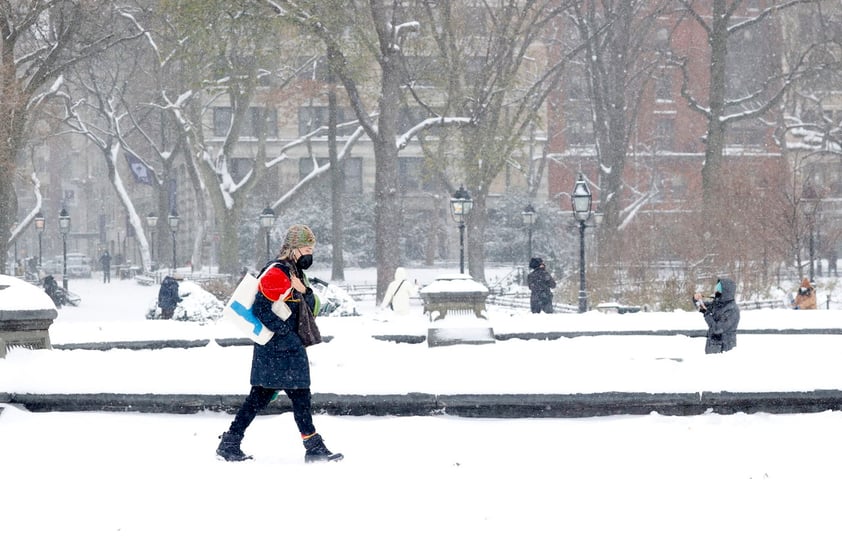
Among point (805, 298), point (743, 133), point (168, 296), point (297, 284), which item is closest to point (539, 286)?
point (805, 298)

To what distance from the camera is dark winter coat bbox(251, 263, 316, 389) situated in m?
7.61

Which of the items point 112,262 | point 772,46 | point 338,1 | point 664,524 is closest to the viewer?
point 664,524

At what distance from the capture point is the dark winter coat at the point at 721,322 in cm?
1273

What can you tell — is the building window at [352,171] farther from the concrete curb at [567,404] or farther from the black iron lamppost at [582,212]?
the concrete curb at [567,404]

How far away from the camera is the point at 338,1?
26.0 m

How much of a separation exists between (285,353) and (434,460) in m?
1.33

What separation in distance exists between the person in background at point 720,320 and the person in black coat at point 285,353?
6.13 meters

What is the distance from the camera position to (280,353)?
763 cm

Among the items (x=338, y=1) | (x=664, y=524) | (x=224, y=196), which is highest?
(x=338, y=1)

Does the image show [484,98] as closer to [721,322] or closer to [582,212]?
[582,212]

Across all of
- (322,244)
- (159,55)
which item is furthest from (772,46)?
(159,55)

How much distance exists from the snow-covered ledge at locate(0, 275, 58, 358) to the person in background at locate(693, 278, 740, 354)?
7035mm

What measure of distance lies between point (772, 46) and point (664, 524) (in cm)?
4386

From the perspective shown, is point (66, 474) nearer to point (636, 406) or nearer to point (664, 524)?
point (664, 524)
